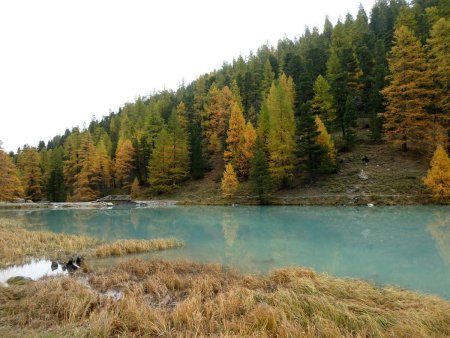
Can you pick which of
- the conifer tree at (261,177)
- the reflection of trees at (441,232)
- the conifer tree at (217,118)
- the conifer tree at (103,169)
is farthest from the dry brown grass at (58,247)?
the conifer tree at (103,169)

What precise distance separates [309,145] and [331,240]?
25279mm

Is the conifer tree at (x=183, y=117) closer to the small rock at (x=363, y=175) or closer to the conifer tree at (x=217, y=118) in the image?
the conifer tree at (x=217, y=118)

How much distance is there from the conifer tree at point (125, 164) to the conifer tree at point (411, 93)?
1863 inches

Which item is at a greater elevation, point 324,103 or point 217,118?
point 217,118

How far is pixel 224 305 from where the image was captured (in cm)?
826

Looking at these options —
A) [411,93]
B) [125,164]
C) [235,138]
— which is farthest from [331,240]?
[125,164]

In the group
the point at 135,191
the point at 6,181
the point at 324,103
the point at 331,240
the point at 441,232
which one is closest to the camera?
the point at 441,232

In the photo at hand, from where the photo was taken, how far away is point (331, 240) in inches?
771

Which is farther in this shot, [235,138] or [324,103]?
[235,138]

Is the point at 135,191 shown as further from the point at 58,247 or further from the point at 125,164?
the point at 58,247

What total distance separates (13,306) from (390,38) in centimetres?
7540

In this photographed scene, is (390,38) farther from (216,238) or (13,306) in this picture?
(13,306)

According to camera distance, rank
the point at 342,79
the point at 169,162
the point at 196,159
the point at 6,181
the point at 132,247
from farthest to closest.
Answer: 1. the point at 196,159
2. the point at 169,162
3. the point at 6,181
4. the point at 342,79
5. the point at 132,247

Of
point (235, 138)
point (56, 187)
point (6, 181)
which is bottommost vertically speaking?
point (56, 187)
